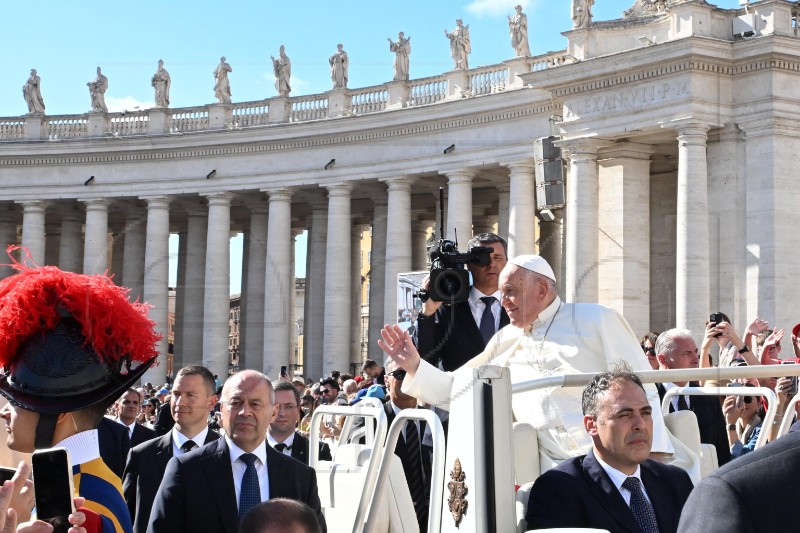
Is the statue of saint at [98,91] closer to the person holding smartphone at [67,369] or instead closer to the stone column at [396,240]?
the stone column at [396,240]

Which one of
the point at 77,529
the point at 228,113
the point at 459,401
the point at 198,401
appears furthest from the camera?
the point at 228,113

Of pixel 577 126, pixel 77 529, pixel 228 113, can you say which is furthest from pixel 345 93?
pixel 77 529

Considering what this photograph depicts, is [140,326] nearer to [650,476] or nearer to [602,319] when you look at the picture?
[650,476]

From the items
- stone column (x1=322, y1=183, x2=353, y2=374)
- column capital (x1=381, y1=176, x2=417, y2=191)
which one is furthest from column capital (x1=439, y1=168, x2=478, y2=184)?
stone column (x1=322, y1=183, x2=353, y2=374)

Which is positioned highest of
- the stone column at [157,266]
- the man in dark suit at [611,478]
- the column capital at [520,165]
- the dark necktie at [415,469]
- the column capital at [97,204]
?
the column capital at [520,165]

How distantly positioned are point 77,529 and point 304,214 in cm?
7052

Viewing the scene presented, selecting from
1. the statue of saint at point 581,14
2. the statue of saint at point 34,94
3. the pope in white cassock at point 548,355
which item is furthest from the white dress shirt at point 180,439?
the statue of saint at point 34,94

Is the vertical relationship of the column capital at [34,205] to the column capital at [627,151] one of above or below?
below

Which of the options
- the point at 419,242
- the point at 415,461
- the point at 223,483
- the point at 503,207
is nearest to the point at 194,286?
the point at 419,242

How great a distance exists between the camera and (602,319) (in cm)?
1081

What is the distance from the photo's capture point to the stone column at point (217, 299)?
66750 mm

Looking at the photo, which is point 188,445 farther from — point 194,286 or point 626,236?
point 194,286

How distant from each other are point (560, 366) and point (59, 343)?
523 centimetres

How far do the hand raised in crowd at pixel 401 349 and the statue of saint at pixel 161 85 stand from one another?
65.6m
